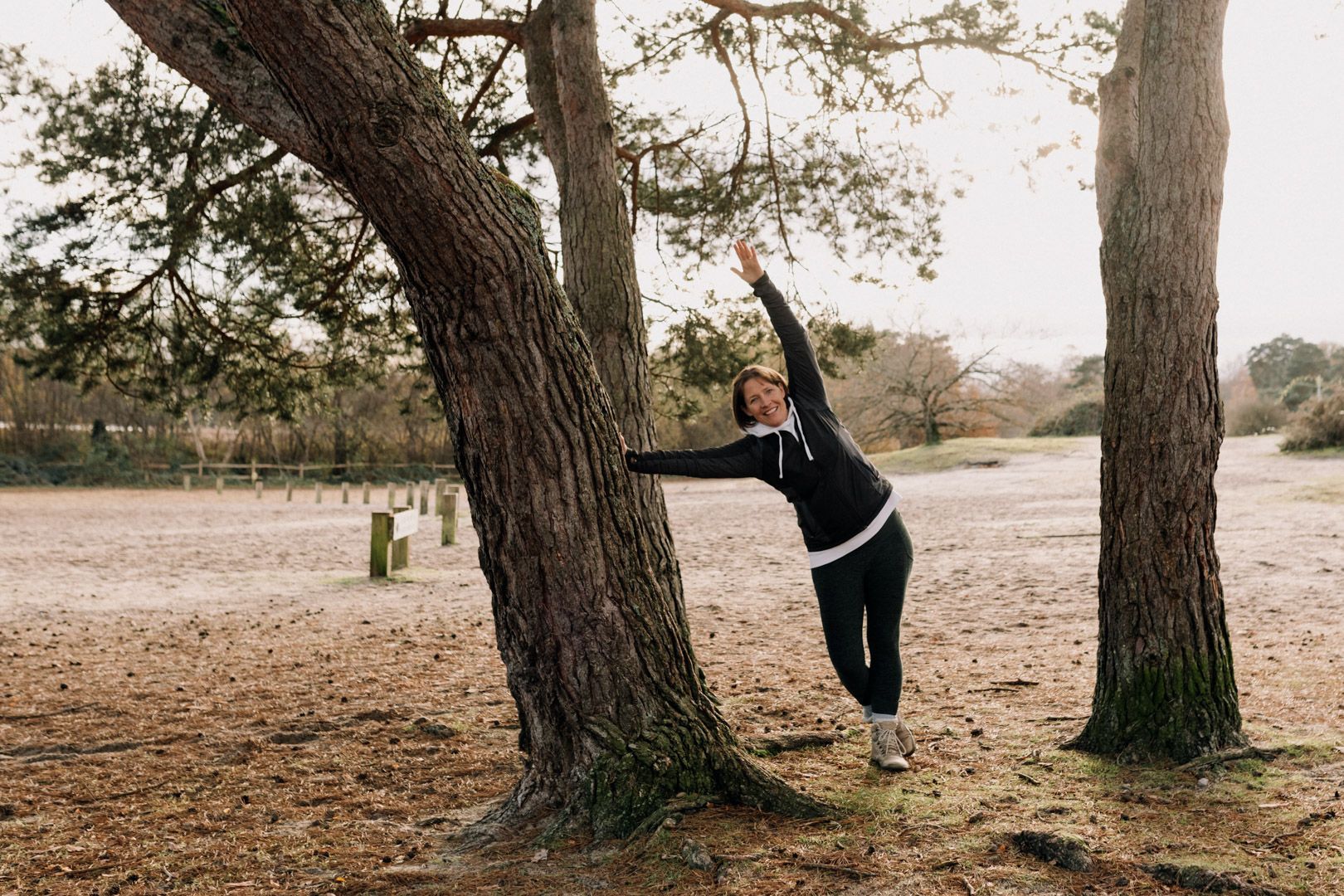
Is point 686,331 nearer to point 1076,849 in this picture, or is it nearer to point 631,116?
point 631,116

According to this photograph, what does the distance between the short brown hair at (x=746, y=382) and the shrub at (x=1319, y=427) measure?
22.0 metres

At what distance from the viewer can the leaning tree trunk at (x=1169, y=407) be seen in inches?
147

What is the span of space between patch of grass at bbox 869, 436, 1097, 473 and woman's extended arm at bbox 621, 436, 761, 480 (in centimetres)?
2545

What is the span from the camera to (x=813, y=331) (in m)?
8.88

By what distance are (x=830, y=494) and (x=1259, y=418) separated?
3171 cm

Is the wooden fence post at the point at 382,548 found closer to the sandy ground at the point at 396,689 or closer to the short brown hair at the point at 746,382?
the sandy ground at the point at 396,689

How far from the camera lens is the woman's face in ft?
11.9

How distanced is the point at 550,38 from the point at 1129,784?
4.84 metres

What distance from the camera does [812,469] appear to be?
3.58m

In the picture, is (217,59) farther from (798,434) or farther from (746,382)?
(798,434)

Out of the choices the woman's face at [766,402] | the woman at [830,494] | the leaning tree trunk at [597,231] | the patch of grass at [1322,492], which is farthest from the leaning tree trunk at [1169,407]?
the patch of grass at [1322,492]

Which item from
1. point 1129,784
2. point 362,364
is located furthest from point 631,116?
point 1129,784

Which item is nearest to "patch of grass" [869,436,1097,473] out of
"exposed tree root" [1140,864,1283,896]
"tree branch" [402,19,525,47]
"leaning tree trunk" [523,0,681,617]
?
"tree branch" [402,19,525,47]

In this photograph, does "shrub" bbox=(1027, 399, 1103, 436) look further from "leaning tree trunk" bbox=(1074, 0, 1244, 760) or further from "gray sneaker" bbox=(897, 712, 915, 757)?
"gray sneaker" bbox=(897, 712, 915, 757)
